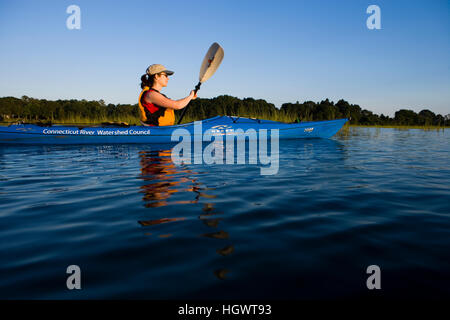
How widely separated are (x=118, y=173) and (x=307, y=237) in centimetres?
302

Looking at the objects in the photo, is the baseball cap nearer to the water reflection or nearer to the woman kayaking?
the woman kayaking

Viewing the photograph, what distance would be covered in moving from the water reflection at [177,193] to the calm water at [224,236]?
0.05ft

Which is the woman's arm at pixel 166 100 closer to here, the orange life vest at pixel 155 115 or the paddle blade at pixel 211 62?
the orange life vest at pixel 155 115

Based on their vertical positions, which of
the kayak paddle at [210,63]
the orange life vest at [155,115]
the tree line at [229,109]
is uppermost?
the tree line at [229,109]

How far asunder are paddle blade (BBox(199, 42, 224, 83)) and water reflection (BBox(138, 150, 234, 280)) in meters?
4.35

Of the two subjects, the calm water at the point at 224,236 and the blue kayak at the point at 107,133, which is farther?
the blue kayak at the point at 107,133

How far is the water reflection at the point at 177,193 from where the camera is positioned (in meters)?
1.81

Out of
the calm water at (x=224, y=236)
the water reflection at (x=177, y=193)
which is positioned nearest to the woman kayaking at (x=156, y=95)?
the water reflection at (x=177, y=193)

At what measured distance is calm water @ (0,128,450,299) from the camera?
1.28 metres

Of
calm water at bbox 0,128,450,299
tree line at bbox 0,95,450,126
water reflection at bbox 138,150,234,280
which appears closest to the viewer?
calm water at bbox 0,128,450,299

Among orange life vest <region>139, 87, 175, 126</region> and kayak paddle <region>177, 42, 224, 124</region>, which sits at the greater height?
kayak paddle <region>177, 42, 224, 124</region>

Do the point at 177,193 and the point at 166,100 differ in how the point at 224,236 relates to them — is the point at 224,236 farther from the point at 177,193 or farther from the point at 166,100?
the point at 166,100

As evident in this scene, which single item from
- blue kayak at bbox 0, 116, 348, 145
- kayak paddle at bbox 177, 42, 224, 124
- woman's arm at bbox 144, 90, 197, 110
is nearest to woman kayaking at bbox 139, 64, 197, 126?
woman's arm at bbox 144, 90, 197, 110

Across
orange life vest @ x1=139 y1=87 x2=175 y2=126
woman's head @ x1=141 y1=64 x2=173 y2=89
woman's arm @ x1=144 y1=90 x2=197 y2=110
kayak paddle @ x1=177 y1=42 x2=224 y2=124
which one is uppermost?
kayak paddle @ x1=177 y1=42 x2=224 y2=124
